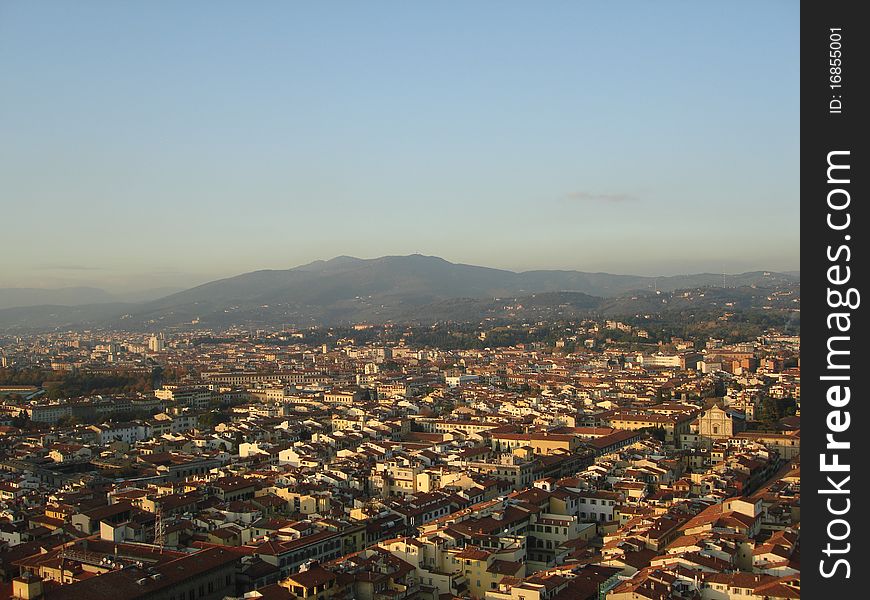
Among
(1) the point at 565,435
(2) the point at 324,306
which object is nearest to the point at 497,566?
(1) the point at 565,435

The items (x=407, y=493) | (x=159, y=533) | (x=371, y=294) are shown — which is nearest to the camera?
(x=159, y=533)

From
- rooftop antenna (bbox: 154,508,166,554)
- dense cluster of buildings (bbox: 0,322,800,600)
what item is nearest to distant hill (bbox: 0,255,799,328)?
dense cluster of buildings (bbox: 0,322,800,600)

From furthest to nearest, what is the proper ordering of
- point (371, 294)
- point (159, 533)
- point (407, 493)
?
point (371, 294) < point (407, 493) < point (159, 533)

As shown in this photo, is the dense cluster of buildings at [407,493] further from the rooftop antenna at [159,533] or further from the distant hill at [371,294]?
the distant hill at [371,294]

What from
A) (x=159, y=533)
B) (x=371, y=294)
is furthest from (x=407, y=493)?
(x=371, y=294)

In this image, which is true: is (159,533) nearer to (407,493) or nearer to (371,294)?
(407,493)

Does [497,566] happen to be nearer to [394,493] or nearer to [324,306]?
[394,493]
